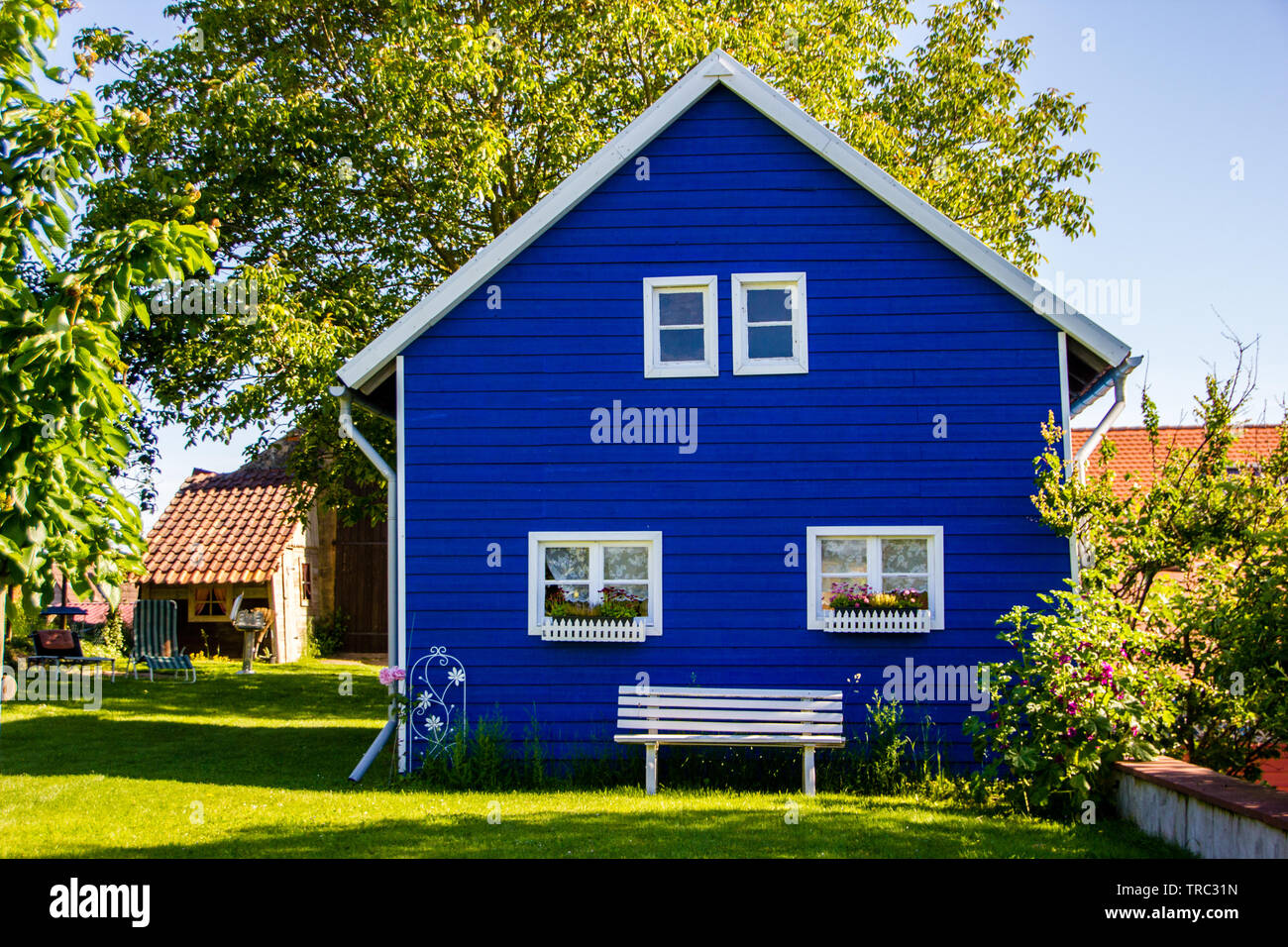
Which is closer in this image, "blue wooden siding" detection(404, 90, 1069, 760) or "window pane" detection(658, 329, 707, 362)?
"blue wooden siding" detection(404, 90, 1069, 760)

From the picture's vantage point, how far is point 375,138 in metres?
16.0

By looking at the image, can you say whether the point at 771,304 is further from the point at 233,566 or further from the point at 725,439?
the point at 233,566

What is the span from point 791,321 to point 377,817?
620cm

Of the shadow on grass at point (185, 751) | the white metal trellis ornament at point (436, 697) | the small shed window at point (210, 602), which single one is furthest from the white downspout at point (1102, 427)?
the small shed window at point (210, 602)

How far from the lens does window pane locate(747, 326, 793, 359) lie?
11.1 metres

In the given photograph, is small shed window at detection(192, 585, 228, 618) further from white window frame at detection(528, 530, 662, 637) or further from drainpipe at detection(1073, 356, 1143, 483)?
drainpipe at detection(1073, 356, 1143, 483)

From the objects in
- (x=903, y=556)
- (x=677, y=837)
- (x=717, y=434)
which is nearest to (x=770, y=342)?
(x=717, y=434)

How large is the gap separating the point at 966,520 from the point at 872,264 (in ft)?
9.11

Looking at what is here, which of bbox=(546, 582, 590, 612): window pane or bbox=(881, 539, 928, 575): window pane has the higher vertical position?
bbox=(881, 539, 928, 575): window pane

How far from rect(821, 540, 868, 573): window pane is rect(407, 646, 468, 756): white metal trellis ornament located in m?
3.87

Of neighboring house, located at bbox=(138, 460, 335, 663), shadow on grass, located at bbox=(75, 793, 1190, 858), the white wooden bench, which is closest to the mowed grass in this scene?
shadow on grass, located at bbox=(75, 793, 1190, 858)
